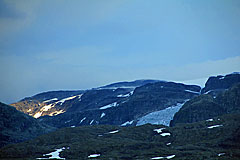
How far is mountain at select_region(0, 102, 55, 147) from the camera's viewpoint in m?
131

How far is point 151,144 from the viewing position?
71.0 m

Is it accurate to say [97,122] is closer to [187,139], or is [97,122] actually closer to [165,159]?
[187,139]

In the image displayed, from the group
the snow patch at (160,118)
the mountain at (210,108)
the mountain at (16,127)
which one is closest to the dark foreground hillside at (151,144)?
the mountain at (16,127)

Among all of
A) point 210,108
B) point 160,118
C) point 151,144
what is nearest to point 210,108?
point 210,108

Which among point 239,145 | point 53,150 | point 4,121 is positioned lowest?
point 239,145

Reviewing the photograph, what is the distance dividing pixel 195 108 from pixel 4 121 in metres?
83.4

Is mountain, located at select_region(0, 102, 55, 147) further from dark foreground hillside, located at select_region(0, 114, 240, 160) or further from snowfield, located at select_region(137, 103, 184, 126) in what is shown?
snowfield, located at select_region(137, 103, 184, 126)

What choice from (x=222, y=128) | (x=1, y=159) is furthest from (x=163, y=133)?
(x=1, y=159)

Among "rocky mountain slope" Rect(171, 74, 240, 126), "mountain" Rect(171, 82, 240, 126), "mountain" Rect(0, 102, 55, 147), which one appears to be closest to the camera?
"mountain" Rect(0, 102, 55, 147)

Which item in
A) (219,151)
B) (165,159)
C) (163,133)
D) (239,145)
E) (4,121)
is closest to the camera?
(165,159)

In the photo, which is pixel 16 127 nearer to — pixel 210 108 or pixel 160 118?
pixel 160 118

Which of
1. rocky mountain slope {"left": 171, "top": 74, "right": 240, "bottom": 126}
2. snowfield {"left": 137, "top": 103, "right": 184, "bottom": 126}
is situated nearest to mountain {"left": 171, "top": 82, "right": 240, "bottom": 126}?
rocky mountain slope {"left": 171, "top": 74, "right": 240, "bottom": 126}

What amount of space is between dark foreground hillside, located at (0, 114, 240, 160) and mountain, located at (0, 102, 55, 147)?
142 ft

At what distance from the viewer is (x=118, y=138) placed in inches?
3258
